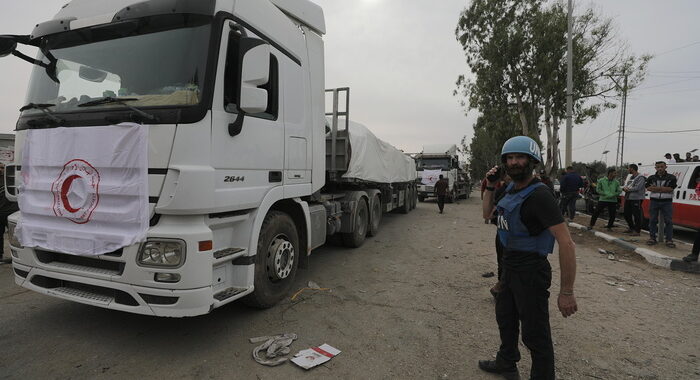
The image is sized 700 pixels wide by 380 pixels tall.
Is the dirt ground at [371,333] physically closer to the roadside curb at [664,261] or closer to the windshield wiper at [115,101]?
the roadside curb at [664,261]

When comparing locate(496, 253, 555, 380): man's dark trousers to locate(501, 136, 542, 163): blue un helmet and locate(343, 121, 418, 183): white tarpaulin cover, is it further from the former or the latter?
locate(343, 121, 418, 183): white tarpaulin cover

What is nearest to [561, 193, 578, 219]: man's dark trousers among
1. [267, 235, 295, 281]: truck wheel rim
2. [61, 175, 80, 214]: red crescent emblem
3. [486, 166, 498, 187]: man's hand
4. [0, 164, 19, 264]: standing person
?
[486, 166, 498, 187]: man's hand

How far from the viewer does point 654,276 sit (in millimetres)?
5293

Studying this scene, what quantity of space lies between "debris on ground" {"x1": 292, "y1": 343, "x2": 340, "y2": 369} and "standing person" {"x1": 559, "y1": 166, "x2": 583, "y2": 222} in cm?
1019

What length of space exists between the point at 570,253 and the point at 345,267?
12.8 feet

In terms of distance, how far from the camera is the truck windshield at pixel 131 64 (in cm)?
266

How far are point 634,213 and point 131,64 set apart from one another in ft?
34.6

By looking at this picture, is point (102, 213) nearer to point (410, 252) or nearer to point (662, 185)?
point (410, 252)

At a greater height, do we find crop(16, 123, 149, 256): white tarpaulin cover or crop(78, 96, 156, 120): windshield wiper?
crop(78, 96, 156, 120): windshield wiper

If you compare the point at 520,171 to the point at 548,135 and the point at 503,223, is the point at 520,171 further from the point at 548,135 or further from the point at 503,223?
the point at 548,135

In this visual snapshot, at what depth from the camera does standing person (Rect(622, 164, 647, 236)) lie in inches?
325

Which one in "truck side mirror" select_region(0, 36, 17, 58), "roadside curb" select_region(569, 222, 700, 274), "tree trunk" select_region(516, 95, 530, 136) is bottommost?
"roadside curb" select_region(569, 222, 700, 274)

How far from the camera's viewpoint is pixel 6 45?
312 cm

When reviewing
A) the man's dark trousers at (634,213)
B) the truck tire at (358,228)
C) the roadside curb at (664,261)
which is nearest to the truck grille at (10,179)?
the truck tire at (358,228)
